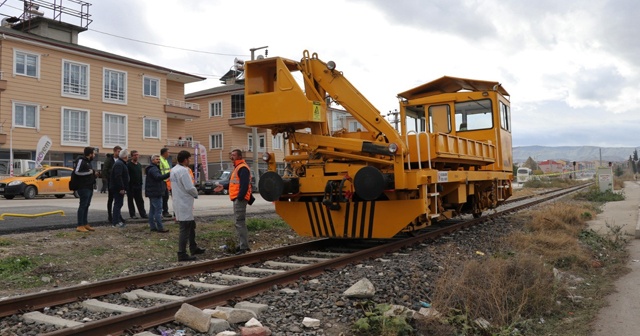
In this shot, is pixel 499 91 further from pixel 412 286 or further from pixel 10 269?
pixel 10 269

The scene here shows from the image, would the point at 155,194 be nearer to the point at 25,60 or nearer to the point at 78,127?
the point at 25,60

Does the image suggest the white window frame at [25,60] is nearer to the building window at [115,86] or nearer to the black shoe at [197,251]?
the building window at [115,86]

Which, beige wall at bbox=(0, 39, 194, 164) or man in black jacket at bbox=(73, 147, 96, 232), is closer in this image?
man in black jacket at bbox=(73, 147, 96, 232)

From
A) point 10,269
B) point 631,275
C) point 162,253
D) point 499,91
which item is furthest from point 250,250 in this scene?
point 499,91

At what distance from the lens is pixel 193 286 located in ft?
19.5

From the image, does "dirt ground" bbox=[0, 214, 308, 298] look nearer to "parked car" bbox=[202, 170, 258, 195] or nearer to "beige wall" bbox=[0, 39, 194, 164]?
"parked car" bbox=[202, 170, 258, 195]

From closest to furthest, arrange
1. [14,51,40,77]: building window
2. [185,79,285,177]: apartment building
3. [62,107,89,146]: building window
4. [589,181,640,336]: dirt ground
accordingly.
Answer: [589,181,640,336]: dirt ground → [14,51,40,77]: building window → [62,107,89,146]: building window → [185,79,285,177]: apartment building

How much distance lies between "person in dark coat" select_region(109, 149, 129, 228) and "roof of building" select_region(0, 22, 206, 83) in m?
22.0

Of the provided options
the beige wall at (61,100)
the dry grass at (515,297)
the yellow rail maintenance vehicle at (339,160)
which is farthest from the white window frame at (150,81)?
the dry grass at (515,297)

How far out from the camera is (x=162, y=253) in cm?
853

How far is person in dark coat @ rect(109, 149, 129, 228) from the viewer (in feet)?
34.5

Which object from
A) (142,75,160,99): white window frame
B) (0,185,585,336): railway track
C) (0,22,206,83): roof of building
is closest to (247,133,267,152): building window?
(0,22,206,83): roof of building

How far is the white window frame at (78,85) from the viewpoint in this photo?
30.9 m

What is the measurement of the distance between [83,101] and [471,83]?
27.1 meters
